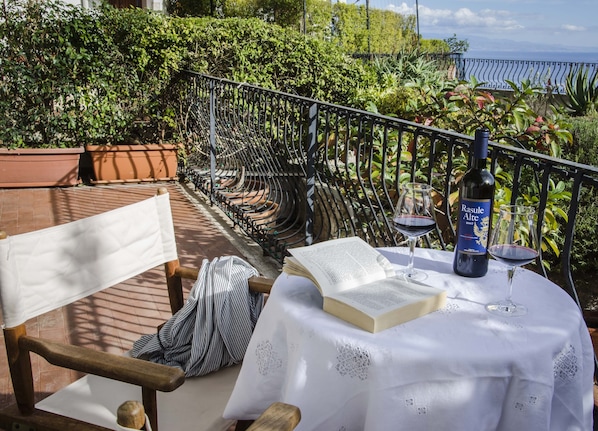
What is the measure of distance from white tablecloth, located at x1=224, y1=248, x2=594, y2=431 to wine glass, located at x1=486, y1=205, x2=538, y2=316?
4cm

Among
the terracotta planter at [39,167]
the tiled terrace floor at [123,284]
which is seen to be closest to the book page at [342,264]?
the tiled terrace floor at [123,284]

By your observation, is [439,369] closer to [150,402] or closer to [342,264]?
[342,264]

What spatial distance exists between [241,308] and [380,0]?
2303 centimetres

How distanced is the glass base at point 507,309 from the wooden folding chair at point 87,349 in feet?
1.80

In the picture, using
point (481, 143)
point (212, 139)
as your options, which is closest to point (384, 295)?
point (481, 143)

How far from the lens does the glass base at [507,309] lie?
1.41 m

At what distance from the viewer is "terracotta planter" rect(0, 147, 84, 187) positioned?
20.9ft

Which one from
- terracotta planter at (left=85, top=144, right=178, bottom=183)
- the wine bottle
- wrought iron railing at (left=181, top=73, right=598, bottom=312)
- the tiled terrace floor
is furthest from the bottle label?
terracotta planter at (left=85, top=144, right=178, bottom=183)

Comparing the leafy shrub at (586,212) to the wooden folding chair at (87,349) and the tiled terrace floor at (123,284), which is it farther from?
the wooden folding chair at (87,349)

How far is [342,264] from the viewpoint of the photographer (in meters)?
1.52

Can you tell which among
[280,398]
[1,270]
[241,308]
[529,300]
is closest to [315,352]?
[280,398]

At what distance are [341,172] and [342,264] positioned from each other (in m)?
3.64

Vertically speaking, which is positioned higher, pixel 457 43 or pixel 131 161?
pixel 457 43

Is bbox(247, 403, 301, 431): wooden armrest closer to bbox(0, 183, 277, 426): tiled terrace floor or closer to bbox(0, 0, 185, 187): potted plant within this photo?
bbox(0, 183, 277, 426): tiled terrace floor
